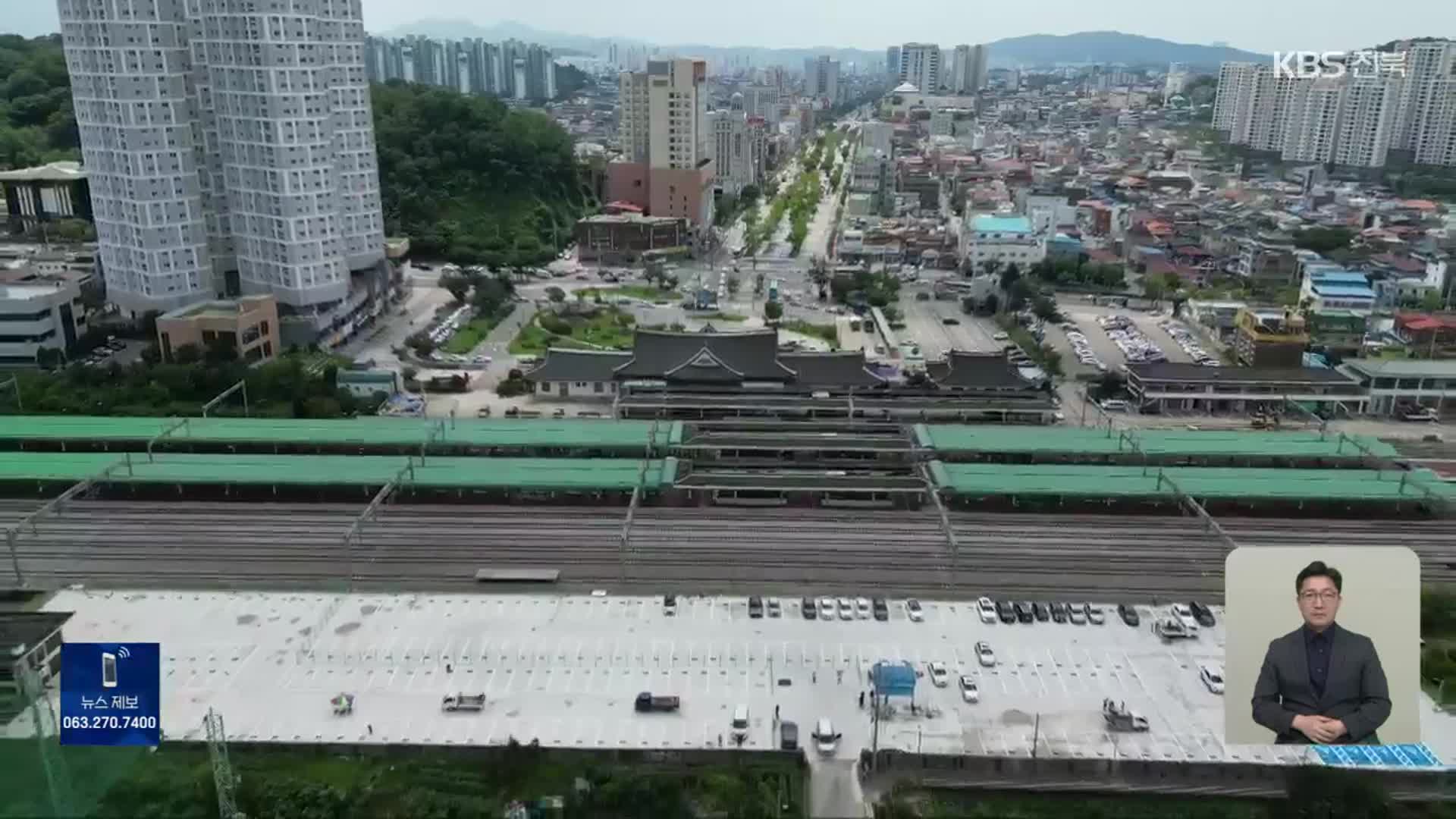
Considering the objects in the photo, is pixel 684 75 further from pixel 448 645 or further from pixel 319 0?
pixel 448 645

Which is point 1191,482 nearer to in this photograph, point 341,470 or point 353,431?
point 341,470

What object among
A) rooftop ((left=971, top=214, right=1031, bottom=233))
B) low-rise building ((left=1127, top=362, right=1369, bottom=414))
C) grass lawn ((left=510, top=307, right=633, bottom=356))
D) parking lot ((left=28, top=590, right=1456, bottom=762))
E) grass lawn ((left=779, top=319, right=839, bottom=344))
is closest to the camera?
parking lot ((left=28, top=590, right=1456, bottom=762))

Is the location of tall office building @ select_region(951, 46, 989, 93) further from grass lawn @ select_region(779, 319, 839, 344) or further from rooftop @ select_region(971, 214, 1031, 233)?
grass lawn @ select_region(779, 319, 839, 344)

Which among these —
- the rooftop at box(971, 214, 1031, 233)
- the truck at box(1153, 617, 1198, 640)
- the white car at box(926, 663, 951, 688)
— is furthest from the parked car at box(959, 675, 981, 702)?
the rooftop at box(971, 214, 1031, 233)

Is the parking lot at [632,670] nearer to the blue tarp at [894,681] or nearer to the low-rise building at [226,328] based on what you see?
the blue tarp at [894,681]

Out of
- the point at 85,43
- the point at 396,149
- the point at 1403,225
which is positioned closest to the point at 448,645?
the point at 85,43

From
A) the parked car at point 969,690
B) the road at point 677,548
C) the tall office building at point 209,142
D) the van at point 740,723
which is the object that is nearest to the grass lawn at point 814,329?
the road at point 677,548

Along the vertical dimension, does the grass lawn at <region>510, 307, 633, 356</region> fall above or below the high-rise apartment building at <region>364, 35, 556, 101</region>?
below
